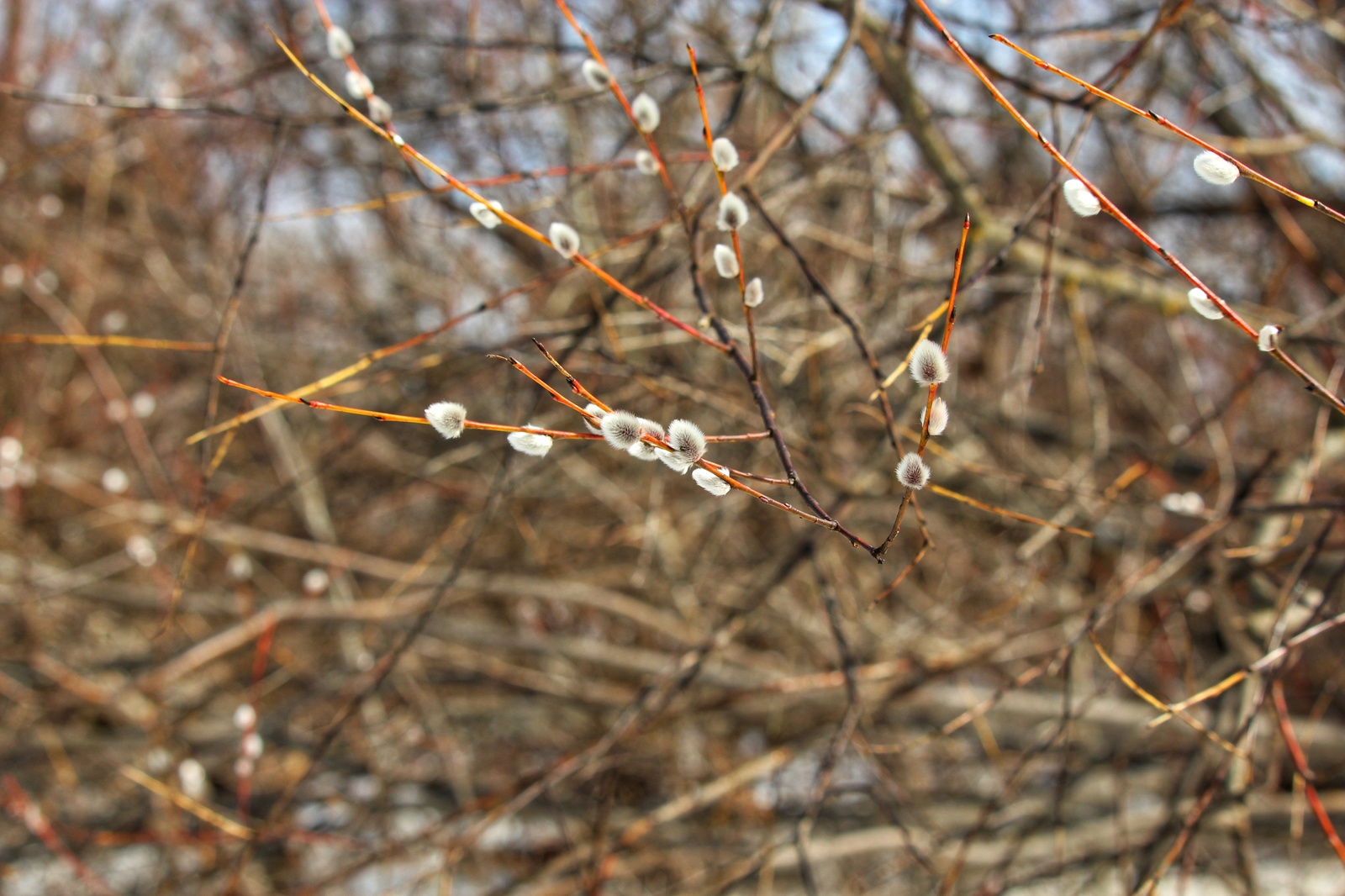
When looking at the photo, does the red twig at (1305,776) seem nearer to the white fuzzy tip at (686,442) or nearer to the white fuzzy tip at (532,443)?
the white fuzzy tip at (686,442)

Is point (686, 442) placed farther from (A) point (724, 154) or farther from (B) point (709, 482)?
(A) point (724, 154)

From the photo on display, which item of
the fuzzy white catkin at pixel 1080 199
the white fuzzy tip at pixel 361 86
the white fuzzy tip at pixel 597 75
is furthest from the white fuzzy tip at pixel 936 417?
the white fuzzy tip at pixel 361 86

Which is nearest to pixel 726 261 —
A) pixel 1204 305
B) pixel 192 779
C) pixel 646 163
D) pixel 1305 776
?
pixel 646 163

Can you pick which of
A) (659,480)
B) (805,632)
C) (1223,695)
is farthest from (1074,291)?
(805,632)

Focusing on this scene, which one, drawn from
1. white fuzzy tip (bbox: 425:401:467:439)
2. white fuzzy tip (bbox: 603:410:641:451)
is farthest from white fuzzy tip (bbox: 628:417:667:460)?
white fuzzy tip (bbox: 425:401:467:439)

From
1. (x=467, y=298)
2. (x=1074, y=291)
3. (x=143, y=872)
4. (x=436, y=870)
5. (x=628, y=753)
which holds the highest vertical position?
(x=1074, y=291)

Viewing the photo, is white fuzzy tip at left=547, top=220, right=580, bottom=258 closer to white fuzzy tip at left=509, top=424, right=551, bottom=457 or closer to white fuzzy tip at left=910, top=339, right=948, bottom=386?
white fuzzy tip at left=509, top=424, right=551, bottom=457

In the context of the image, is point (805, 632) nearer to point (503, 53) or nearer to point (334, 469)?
point (334, 469)
